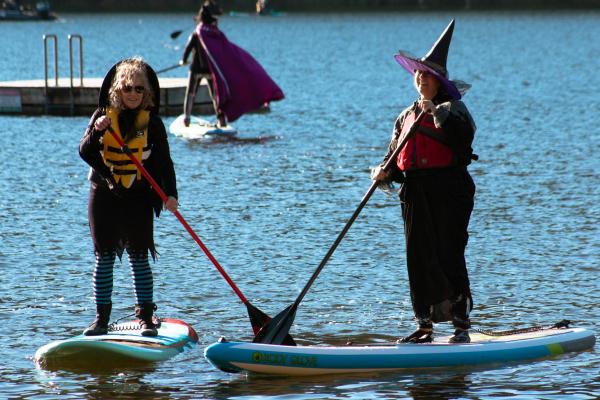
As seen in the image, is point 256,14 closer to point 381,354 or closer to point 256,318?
point 256,318

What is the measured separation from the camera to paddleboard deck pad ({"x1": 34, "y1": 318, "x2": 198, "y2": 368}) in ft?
27.7

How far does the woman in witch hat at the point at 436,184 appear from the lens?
8.15 m

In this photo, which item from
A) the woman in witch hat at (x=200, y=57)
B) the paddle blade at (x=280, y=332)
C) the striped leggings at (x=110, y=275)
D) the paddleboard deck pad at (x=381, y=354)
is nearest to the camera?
the paddleboard deck pad at (x=381, y=354)

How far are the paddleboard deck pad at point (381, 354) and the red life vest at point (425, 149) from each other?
3.45ft

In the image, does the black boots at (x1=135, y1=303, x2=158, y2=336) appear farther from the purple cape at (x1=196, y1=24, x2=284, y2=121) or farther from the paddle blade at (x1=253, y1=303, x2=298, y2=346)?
the purple cape at (x1=196, y1=24, x2=284, y2=121)

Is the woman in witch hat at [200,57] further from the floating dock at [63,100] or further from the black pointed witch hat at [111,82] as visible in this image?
the black pointed witch hat at [111,82]

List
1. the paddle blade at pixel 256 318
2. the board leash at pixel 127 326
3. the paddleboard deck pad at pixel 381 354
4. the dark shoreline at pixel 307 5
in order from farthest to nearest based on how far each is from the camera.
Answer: the dark shoreline at pixel 307 5 < the board leash at pixel 127 326 < the paddle blade at pixel 256 318 < the paddleboard deck pad at pixel 381 354

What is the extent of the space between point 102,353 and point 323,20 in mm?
110246

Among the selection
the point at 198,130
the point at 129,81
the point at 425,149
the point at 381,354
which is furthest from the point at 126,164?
the point at 198,130

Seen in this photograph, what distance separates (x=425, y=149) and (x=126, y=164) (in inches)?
66.5

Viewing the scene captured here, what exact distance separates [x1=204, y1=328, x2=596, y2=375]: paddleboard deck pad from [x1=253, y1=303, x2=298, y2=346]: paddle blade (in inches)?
8.4

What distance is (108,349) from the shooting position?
27.7 ft

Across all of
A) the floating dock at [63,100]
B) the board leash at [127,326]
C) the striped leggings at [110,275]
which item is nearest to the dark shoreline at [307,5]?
the floating dock at [63,100]

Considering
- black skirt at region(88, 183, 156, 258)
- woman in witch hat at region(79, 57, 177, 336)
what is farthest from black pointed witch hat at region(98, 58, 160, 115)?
black skirt at region(88, 183, 156, 258)
